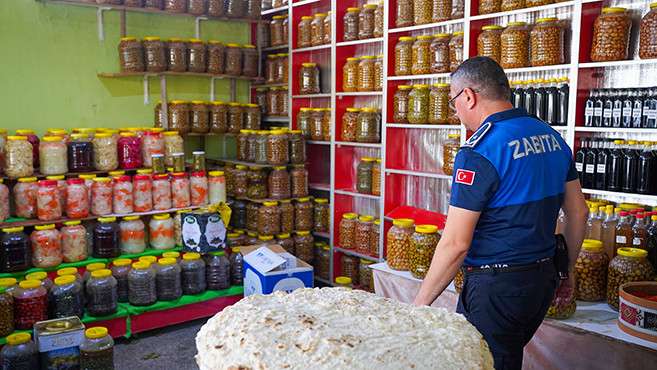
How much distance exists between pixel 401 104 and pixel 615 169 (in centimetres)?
157

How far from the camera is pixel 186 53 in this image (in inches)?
181

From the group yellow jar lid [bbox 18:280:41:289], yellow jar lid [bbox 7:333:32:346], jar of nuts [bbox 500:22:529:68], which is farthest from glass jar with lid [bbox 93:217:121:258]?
jar of nuts [bbox 500:22:529:68]

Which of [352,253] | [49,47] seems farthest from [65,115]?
[352,253]

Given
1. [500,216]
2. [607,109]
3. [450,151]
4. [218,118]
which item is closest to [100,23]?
[218,118]

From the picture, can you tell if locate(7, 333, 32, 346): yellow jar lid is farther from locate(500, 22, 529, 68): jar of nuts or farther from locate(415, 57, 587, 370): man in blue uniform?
locate(500, 22, 529, 68): jar of nuts

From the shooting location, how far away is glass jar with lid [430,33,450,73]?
3793mm

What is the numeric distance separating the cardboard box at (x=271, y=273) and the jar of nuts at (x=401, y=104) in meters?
1.29

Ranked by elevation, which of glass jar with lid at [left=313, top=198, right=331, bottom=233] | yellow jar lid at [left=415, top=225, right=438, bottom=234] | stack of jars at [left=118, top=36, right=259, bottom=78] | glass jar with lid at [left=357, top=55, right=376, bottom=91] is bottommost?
glass jar with lid at [left=313, top=198, right=331, bottom=233]

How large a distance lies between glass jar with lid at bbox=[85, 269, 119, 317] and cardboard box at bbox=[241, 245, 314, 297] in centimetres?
83

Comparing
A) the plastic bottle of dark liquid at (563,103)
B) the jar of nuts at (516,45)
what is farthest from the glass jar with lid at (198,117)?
the plastic bottle of dark liquid at (563,103)

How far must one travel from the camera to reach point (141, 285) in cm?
362

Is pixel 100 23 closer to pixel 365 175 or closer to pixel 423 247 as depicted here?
pixel 365 175

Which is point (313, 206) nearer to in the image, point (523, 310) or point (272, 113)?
point (272, 113)

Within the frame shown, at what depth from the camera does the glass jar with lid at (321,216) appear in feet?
15.7
